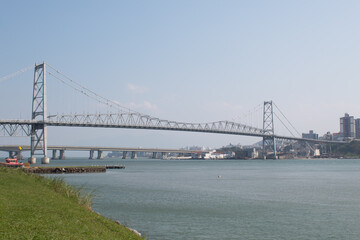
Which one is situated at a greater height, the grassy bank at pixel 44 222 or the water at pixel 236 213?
the grassy bank at pixel 44 222

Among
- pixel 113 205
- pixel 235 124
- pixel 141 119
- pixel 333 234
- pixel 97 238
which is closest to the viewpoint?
pixel 97 238

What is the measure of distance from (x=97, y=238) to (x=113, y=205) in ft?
47.7

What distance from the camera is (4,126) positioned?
71.9 m

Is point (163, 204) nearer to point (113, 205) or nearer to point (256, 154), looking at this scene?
point (113, 205)

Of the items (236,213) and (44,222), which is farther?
(236,213)

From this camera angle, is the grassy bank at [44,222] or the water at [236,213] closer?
the grassy bank at [44,222]

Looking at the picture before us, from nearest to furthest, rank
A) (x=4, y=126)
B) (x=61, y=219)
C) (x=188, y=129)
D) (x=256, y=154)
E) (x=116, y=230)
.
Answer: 1. (x=61, y=219)
2. (x=116, y=230)
3. (x=4, y=126)
4. (x=188, y=129)
5. (x=256, y=154)

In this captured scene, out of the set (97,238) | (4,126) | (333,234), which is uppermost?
(4,126)

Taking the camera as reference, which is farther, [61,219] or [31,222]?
[61,219]

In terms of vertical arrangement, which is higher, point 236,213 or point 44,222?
point 44,222

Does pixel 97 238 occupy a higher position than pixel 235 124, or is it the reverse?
pixel 235 124

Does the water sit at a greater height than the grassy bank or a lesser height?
lesser

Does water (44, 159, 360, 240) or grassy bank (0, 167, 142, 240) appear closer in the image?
grassy bank (0, 167, 142, 240)

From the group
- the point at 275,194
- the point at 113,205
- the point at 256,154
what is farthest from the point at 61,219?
the point at 256,154
